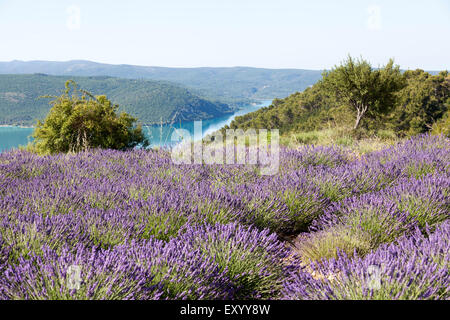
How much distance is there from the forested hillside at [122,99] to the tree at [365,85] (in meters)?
72.5

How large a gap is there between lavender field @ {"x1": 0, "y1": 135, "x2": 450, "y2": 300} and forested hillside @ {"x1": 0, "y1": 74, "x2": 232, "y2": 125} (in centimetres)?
8479

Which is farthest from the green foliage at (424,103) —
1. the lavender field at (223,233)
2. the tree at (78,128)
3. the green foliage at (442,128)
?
the lavender field at (223,233)

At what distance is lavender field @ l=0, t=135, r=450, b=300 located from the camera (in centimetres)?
151

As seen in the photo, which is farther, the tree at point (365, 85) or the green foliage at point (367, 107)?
the tree at point (365, 85)

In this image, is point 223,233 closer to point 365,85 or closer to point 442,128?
point 442,128

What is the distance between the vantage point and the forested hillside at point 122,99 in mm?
94500

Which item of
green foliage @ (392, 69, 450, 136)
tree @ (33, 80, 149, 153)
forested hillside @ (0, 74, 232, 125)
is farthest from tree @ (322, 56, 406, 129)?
forested hillside @ (0, 74, 232, 125)

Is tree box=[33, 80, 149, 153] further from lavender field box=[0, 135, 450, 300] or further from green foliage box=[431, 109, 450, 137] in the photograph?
green foliage box=[431, 109, 450, 137]

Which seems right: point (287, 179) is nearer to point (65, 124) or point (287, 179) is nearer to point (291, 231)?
point (291, 231)

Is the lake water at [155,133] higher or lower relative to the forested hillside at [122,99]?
lower

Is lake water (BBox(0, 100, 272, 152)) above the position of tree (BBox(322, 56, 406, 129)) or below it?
below

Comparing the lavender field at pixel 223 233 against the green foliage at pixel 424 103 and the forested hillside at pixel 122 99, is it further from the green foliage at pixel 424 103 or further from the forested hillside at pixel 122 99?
the forested hillside at pixel 122 99
